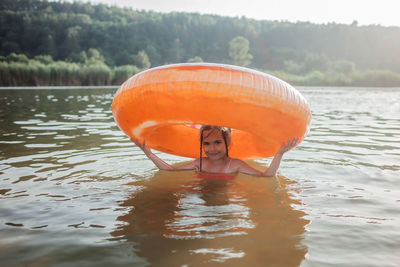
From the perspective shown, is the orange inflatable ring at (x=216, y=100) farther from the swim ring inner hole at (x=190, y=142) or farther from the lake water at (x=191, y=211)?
the lake water at (x=191, y=211)

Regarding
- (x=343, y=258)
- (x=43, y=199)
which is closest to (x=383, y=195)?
(x=343, y=258)

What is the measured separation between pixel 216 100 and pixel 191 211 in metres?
0.87

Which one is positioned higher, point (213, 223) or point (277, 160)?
point (277, 160)

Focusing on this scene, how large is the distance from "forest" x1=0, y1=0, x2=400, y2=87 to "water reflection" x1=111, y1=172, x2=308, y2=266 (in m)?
42.3

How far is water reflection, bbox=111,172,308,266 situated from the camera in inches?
77.6

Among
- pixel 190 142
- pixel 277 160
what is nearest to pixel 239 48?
pixel 190 142

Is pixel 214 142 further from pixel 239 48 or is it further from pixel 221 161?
pixel 239 48

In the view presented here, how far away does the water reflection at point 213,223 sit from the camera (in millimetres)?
1971

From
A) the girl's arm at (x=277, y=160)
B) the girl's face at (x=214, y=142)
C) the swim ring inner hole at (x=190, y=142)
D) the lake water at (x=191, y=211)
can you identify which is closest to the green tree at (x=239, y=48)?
the lake water at (x=191, y=211)

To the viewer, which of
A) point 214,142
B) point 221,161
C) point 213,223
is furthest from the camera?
point 221,161

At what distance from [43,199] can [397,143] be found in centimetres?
499

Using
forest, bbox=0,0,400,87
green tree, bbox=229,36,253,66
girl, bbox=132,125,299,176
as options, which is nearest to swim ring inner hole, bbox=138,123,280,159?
girl, bbox=132,125,299,176

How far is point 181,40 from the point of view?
284 ft

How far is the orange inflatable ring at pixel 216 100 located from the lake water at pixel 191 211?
0.61 meters
